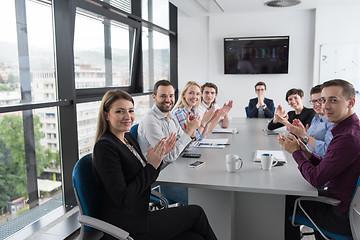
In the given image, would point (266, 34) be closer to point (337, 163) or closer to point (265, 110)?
point (265, 110)

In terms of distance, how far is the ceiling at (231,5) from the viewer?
18.9 ft

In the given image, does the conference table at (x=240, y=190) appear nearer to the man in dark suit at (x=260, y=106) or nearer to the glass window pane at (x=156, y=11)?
the man in dark suit at (x=260, y=106)

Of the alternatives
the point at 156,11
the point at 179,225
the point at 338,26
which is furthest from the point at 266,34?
the point at 179,225

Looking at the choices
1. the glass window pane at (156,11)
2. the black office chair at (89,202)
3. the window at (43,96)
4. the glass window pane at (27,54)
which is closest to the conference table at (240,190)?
the black office chair at (89,202)

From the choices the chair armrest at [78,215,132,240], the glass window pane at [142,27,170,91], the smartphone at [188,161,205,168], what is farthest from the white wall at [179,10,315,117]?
the chair armrest at [78,215,132,240]

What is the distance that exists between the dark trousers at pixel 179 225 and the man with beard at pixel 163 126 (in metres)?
0.53

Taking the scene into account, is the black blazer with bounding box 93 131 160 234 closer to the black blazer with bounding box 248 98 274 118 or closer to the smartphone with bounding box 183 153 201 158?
the smartphone with bounding box 183 153 201 158

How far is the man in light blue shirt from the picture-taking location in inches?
99.6

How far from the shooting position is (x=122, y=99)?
187 cm

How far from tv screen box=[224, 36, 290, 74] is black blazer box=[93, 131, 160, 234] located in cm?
549

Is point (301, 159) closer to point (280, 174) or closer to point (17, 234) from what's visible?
point (280, 174)

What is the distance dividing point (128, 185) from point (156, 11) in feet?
15.7

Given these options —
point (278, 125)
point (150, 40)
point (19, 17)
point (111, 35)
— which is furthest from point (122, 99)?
point (150, 40)

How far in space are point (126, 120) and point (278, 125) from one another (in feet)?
7.84
